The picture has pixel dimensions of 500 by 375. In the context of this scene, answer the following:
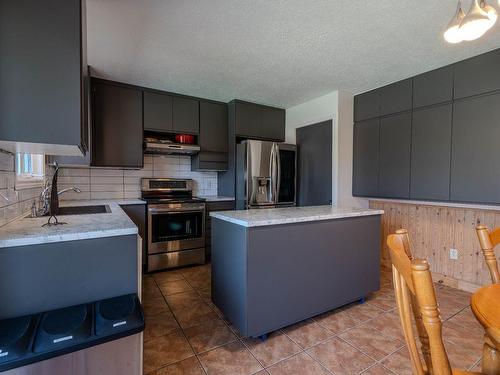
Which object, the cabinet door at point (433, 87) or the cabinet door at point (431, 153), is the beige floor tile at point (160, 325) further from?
the cabinet door at point (433, 87)

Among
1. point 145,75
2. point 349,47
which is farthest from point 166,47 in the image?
point 349,47

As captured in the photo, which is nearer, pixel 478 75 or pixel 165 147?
pixel 478 75

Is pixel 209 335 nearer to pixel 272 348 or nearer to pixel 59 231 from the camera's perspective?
pixel 272 348

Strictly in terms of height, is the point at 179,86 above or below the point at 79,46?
above

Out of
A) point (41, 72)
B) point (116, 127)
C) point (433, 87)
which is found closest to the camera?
point (41, 72)

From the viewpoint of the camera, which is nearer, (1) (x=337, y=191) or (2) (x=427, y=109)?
(2) (x=427, y=109)

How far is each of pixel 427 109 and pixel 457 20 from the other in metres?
1.67

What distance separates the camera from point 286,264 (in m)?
1.90

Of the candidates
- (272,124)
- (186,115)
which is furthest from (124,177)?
(272,124)

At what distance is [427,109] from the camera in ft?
9.04

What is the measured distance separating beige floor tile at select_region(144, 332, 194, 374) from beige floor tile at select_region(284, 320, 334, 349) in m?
0.74

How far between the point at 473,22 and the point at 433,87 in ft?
5.62

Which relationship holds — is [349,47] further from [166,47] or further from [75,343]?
[75,343]

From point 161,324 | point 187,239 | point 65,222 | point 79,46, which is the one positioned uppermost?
point 79,46
